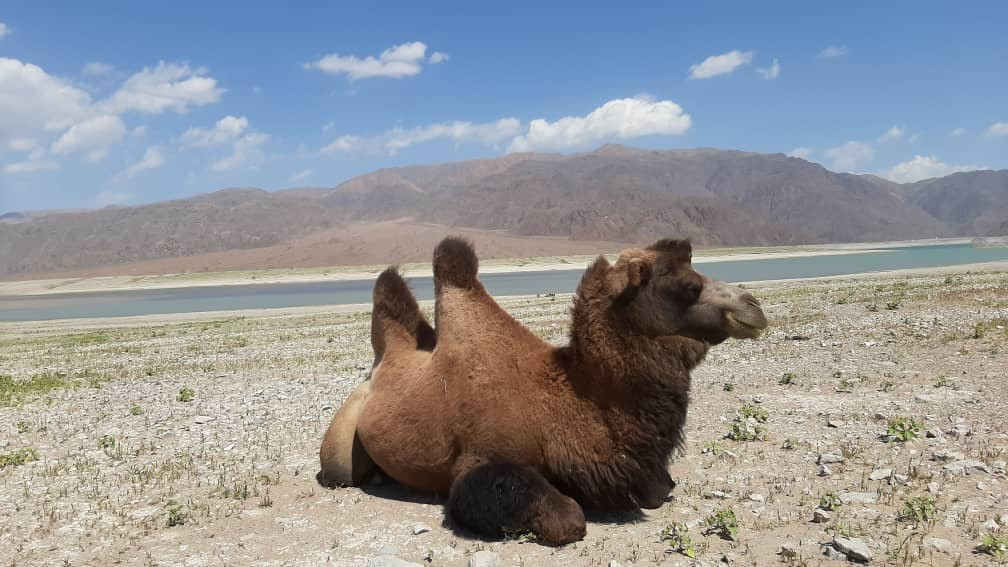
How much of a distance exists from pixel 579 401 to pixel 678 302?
112 centimetres

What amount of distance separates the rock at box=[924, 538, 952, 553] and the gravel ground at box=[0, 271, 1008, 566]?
18 mm

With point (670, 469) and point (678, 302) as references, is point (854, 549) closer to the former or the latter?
point (678, 302)

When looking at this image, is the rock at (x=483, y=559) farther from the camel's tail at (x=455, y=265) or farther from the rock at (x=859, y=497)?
the rock at (x=859, y=497)

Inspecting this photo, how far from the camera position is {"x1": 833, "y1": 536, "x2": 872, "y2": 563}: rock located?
4.55 m

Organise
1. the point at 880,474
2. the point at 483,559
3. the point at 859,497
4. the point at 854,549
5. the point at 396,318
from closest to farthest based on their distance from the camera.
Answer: the point at 854,549
the point at 483,559
the point at 859,497
the point at 880,474
the point at 396,318

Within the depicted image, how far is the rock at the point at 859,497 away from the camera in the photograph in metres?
5.64

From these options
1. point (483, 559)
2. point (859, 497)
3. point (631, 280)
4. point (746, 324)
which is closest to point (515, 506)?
point (483, 559)

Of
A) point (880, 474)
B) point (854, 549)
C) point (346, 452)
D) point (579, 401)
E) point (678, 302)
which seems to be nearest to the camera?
point (854, 549)

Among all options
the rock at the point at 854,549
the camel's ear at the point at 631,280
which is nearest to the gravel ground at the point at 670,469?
the rock at the point at 854,549

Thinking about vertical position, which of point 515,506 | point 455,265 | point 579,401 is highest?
point 455,265

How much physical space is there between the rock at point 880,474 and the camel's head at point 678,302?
84.6 inches

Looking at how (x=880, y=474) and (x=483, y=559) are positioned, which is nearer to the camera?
(x=483, y=559)

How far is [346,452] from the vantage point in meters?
7.02

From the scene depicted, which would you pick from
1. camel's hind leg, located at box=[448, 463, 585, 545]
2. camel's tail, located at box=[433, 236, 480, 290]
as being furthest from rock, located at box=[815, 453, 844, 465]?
camel's tail, located at box=[433, 236, 480, 290]
